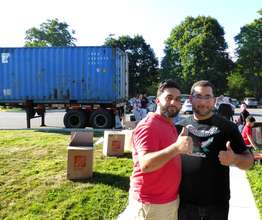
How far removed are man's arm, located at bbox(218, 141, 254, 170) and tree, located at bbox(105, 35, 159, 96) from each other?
58.3 metres

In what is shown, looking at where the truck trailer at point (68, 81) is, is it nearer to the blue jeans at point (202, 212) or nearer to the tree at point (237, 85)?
the blue jeans at point (202, 212)

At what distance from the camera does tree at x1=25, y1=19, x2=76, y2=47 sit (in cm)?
7762

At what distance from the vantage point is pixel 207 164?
3498mm

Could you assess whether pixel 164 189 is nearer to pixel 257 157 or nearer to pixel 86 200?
pixel 86 200

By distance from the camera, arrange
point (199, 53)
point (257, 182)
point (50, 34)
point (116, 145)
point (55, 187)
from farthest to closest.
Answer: point (50, 34), point (199, 53), point (116, 145), point (257, 182), point (55, 187)

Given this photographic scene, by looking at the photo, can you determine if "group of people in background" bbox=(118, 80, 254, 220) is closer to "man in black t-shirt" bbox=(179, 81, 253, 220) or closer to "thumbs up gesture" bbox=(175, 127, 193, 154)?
"man in black t-shirt" bbox=(179, 81, 253, 220)

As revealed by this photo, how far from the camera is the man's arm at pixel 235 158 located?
130 inches

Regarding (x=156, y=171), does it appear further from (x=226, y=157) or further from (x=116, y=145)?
(x=116, y=145)

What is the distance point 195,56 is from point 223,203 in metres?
55.5

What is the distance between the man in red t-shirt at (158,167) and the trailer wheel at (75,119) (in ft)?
50.7

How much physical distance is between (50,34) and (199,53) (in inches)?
1197

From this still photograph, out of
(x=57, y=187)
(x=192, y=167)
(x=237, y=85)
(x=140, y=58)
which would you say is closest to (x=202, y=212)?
(x=192, y=167)

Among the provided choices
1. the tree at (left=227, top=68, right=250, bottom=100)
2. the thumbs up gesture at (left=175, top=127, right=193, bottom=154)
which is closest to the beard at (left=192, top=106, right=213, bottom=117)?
the thumbs up gesture at (left=175, top=127, right=193, bottom=154)

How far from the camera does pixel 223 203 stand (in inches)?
140
